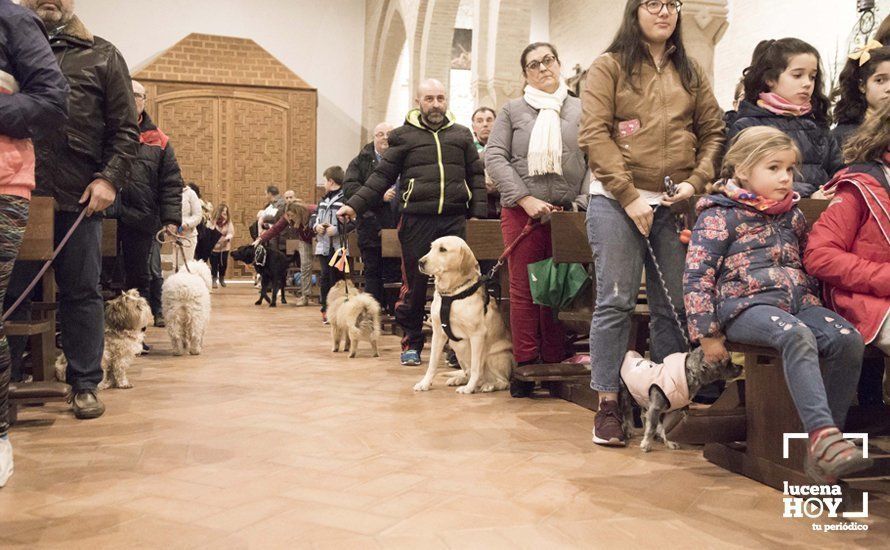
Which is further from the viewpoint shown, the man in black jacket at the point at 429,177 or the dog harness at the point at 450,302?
the man in black jacket at the point at 429,177

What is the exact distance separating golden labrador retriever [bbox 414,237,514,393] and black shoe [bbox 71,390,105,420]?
5.44ft

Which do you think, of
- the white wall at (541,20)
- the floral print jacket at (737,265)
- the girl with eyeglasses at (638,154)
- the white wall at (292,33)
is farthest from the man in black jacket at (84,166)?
the white wall at (541,20)

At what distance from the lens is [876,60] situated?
3.58 m

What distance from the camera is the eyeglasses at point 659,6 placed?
3260mm

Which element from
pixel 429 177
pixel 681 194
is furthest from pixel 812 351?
pixel 429 177

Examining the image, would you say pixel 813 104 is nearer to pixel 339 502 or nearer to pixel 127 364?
pixel 339 502

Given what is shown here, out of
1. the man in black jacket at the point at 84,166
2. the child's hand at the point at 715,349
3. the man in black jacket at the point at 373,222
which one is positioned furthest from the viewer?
the man in black jacket at the point at 373,222

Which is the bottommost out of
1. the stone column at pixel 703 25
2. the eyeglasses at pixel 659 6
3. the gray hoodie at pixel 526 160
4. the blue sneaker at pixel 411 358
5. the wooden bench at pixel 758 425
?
the blue sneaker at pixel 411 358

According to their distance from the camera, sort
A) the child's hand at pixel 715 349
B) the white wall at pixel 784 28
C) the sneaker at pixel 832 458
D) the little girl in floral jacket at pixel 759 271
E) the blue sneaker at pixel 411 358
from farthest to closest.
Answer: the white wall at pixel 784 28 < the blue sneaker at pixel 411 358 < the child's hand at pixel 715 349 < the little girl in floral jacket at pixel 759 271 < the sneaker at pixel 832 458

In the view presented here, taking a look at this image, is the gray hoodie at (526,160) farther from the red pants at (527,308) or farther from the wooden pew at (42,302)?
the wooden pew at (42,302)

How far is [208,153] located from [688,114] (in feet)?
53.8

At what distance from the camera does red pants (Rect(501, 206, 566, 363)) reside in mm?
4398

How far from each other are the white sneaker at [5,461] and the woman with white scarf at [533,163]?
251 centimetres

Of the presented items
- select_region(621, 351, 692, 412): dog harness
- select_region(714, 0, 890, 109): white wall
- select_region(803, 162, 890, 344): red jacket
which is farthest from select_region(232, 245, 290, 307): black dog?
select_region(803, 162, 890, 344): red jacket
